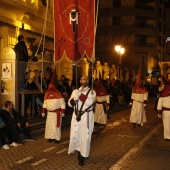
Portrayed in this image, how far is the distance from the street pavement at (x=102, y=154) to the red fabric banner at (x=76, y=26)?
274 cm

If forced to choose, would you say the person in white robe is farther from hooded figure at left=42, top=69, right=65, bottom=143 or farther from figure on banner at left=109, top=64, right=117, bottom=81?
figure on banner at left=109, top=64, right=117, bottom=81

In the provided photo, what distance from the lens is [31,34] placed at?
21.9 meters

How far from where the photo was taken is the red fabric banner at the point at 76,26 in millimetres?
11758

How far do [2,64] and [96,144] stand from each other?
4.99 meters

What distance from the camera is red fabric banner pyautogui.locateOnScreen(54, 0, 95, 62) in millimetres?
11758

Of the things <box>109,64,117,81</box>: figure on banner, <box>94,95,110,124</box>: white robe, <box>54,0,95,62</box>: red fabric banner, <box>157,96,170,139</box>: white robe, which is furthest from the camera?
<box>109,64,117,81</box>: figure on banner

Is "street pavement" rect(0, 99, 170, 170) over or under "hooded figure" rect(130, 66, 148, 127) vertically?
under

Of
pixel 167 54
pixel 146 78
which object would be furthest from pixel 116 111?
pixel 167 54

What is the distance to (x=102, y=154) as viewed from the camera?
9.93 metres

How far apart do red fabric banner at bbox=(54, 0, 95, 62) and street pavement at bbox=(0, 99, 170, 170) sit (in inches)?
108

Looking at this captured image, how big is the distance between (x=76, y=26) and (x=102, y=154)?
161 inches

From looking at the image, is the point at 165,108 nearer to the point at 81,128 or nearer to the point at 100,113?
the point at 100,113

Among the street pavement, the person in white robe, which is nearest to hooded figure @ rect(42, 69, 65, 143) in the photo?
the street pavement

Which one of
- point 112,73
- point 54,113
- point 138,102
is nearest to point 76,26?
point 54,113
